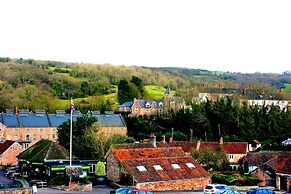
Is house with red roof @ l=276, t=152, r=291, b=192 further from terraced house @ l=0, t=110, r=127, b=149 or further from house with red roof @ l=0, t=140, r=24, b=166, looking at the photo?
terraced house @ l=0, t=110, r=127, b=149

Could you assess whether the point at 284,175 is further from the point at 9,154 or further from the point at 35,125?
the point at 35,125

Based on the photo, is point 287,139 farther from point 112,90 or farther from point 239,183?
point 112,90

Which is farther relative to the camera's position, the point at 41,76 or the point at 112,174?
the point at 41,76

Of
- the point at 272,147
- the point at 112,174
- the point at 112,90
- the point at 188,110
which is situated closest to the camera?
the point at 112,174

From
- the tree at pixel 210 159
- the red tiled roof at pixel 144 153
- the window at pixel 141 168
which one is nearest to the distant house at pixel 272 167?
the tree at pixel 210 159

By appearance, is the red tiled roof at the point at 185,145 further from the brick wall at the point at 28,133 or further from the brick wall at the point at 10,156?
the brick wall at the point at 28,133

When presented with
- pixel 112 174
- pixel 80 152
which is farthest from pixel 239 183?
pixel 80 152

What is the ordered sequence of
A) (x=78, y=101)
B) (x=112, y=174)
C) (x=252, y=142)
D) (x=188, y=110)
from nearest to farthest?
(x=112, y=174)
(x=252, y=142)
(x=188, y=110)
(x=78, y=101)
